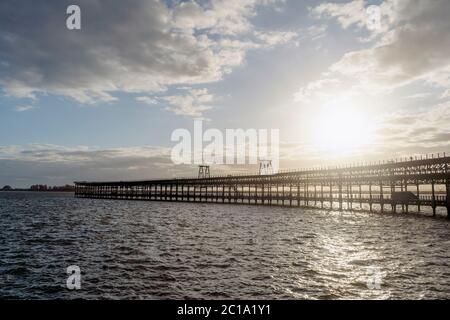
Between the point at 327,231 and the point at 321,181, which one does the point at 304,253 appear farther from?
the point at 321,181

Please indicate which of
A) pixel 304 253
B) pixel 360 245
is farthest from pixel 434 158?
pixel 304 253

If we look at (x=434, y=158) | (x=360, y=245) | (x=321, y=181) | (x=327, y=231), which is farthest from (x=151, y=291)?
(x=321, y=181)

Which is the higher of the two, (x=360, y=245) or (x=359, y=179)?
(x=359, y=179)

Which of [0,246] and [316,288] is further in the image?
[0,246]

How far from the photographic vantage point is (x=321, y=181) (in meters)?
85.2

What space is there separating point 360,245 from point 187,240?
1490cm

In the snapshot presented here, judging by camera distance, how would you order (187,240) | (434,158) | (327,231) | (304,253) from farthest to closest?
(434,158) → (327,231) → (187,240) → (304,253)

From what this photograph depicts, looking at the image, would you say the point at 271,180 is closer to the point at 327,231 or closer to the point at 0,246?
the point at 327,231

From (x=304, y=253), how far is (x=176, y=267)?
964cm
